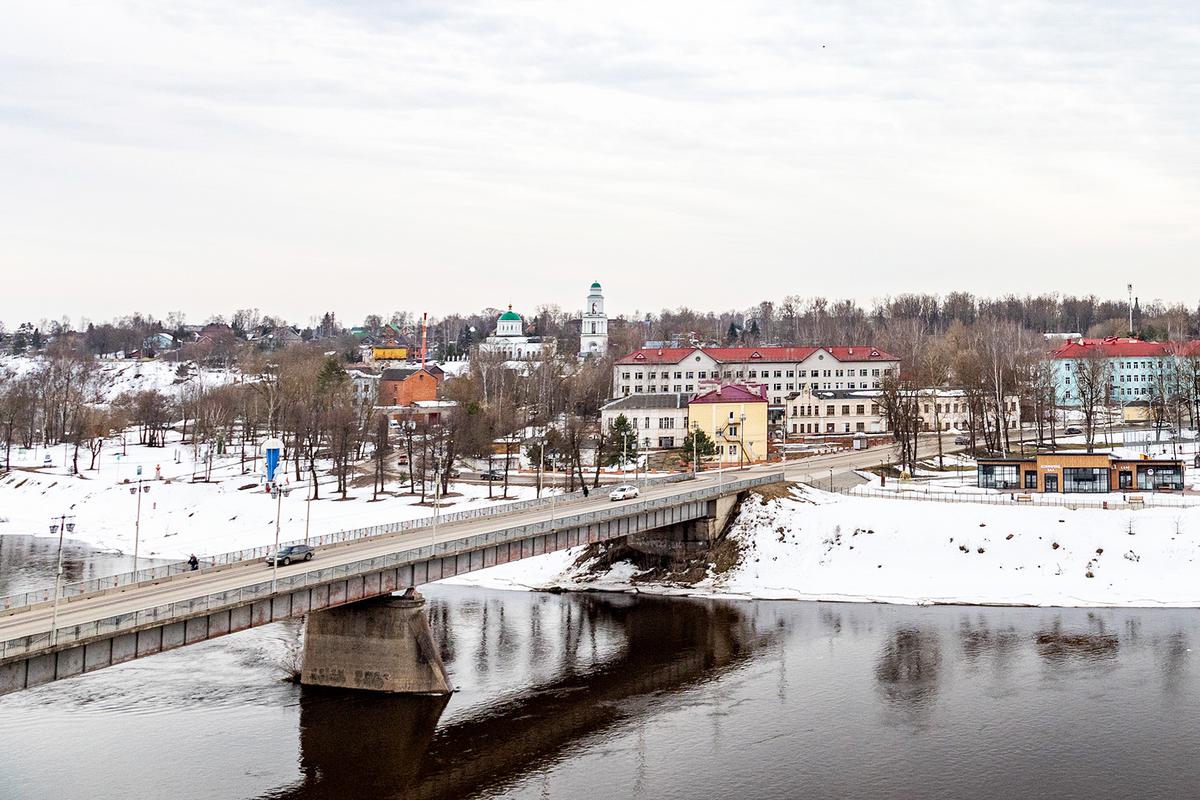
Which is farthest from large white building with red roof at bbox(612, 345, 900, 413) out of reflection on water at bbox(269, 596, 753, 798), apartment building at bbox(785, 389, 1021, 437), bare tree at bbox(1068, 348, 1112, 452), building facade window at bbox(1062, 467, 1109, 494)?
reflection on water at bbox(269, 596, 753, 798)

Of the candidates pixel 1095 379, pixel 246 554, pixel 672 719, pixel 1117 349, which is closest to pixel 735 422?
pixel 1095 379

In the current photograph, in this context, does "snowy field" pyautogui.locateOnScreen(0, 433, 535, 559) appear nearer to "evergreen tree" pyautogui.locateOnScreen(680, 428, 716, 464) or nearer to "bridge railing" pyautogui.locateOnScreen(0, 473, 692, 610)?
"evergreen tree" pyautogui.locateOnScreen(680, 428, 716, 464)

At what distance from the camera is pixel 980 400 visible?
122375 mm

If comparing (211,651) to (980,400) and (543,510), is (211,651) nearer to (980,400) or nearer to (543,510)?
(543,510)

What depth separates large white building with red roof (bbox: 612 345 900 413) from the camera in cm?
15025

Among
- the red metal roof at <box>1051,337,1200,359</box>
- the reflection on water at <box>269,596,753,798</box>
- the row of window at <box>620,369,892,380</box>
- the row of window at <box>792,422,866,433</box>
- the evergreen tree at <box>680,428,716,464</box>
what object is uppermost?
the red metal roof at <box>1051,337,1200,359</box>

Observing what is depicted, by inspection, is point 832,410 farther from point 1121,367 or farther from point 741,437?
point 1121,367

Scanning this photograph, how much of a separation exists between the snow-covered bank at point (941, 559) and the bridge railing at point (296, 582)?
9767 millimetres

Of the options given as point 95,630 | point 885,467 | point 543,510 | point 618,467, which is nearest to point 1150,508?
point 885,467

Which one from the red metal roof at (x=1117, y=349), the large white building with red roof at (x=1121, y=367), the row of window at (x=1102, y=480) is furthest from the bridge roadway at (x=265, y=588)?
the red metal roof at (x=1117, y=349)

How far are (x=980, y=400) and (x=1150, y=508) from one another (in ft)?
143

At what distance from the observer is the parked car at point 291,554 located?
55872 millimetres

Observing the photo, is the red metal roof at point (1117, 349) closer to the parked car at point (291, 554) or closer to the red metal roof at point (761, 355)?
the red metal roof at point (761, 355)

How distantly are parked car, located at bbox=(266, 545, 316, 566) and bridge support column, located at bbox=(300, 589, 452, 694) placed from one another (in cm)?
339
